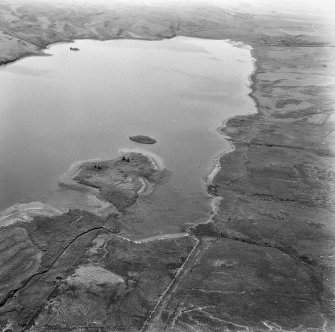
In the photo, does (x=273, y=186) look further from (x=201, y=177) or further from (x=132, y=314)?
(x=132, y=314)

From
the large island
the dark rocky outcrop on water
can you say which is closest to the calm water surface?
the dark rocky outcrop on water

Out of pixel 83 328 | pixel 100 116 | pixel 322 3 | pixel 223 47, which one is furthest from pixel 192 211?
pixel 322 3

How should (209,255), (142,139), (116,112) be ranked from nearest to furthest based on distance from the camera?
(209,255)
(142,139)
(116,112)

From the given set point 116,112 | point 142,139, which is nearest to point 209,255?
point 142,139

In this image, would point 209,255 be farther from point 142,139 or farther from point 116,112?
point 116,112

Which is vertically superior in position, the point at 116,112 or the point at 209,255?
the point at 116,112
